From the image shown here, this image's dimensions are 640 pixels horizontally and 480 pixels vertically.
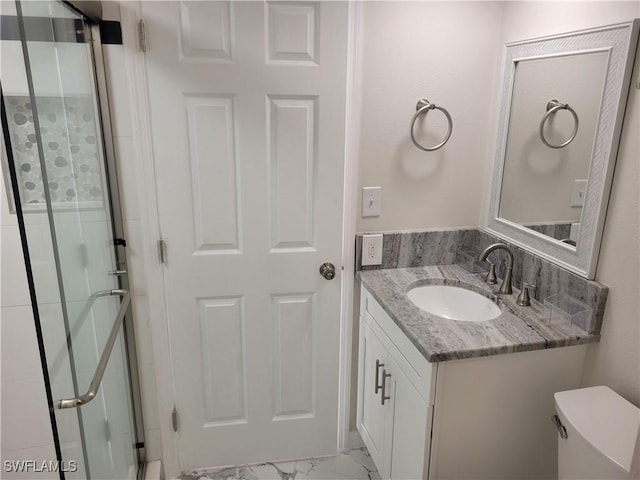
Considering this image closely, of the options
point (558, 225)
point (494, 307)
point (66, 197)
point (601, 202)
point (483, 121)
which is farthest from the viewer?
point (483, 121)

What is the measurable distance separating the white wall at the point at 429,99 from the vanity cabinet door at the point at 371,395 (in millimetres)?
491

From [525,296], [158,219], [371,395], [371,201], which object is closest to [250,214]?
[158,219]

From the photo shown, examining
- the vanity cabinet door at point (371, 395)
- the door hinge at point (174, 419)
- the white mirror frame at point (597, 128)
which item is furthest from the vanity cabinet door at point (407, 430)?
the door hinge at point (174, 419)

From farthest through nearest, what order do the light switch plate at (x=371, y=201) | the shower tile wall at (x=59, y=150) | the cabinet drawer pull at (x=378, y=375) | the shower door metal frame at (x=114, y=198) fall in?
the light switch plate at (x=371, y=201), the cabinet drawer pull at (x=378, y=375), the shower door metal frame at (x=114, y=198), the shower tile wall at (x=59, y=150)

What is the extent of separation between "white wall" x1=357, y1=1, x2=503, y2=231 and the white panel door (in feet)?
0.51

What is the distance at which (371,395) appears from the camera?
206 cm

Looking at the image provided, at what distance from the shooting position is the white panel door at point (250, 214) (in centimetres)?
174

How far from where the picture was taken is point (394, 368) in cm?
176

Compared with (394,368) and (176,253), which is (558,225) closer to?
(394,368)

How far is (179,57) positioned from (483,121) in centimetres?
124

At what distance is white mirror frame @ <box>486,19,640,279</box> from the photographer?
1.38 meters

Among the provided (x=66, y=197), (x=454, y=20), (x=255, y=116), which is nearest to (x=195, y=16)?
(x=255, y=116)

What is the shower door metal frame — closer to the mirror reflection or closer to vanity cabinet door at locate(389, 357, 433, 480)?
vanity cabinet door at locate(389, 357, 433, 480)

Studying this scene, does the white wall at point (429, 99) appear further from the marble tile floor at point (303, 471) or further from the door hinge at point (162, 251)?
the marble tile floor at point (303, 471)
